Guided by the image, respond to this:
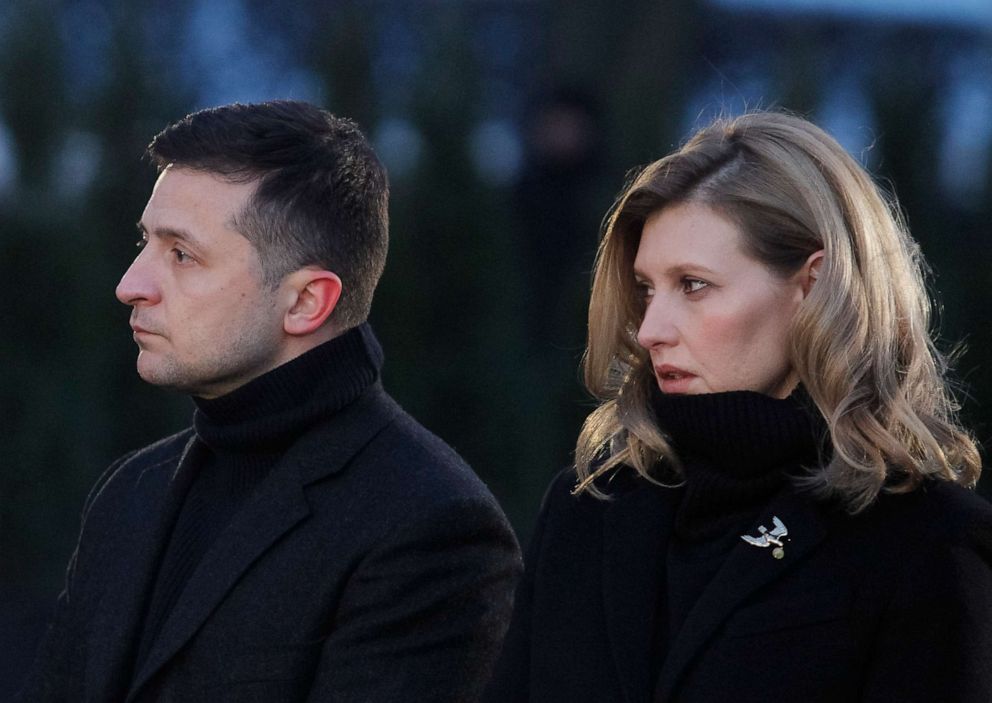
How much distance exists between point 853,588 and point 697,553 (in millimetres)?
286

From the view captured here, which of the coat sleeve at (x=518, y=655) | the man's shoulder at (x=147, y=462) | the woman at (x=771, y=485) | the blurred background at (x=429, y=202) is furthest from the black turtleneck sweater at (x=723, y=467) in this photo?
the blurred background at (x=429, y=202)

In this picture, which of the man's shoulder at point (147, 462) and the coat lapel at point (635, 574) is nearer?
the coat lapel at point (635, 574)

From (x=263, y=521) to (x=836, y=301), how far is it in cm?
120

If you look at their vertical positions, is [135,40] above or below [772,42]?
above

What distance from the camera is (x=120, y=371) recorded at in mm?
6195

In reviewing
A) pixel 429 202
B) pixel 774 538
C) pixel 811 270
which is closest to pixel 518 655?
pixel 774 538

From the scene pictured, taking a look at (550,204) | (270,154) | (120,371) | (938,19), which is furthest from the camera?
(938,19)

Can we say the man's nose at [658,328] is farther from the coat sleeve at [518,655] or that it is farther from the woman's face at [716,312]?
the coat sleeve at [518,655]

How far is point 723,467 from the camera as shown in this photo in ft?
8.34

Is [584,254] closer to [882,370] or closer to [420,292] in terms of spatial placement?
[420,292]

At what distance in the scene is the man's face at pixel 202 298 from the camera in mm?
3062

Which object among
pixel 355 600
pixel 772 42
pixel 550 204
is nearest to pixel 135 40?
pixel 550 204

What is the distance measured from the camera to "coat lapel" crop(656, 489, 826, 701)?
2.40 meters

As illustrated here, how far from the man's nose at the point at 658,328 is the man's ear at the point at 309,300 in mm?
845
